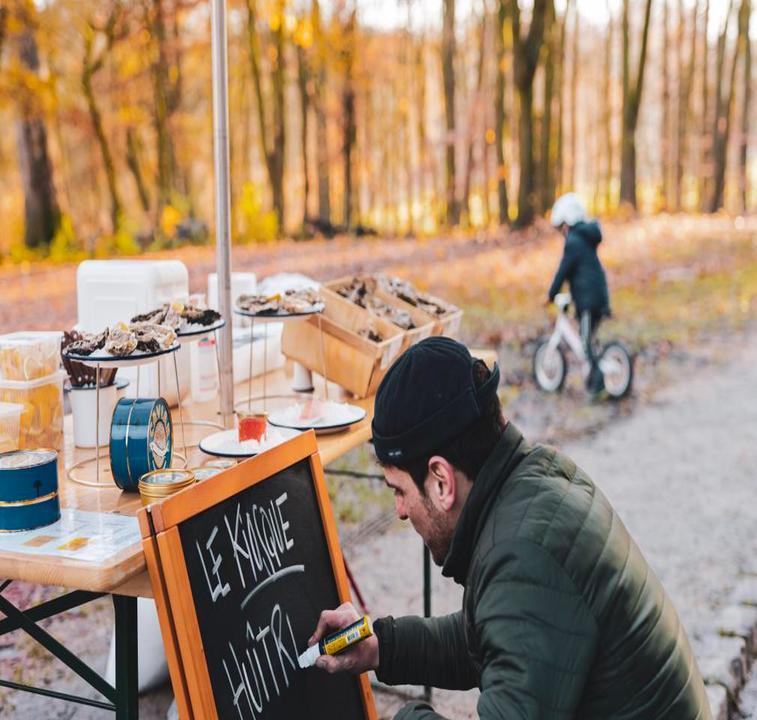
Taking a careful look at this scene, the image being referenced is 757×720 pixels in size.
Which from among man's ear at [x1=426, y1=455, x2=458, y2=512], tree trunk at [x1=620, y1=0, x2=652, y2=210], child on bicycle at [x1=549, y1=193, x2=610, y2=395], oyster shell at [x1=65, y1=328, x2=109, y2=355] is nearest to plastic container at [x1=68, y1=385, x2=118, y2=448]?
oyster shell at [x1=65, y1=328, x2=109, y2=355]

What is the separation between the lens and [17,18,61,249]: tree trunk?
1568 cm

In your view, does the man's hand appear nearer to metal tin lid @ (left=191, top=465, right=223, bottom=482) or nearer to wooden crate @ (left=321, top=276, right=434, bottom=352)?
metal tin lid @ (left=191, top=465, right=223, bottom=482)

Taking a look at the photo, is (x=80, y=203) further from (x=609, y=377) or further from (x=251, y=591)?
(x=251, y=591)

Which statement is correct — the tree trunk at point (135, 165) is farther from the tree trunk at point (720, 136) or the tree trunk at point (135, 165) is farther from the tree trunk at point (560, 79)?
the tree trunk at point (720, 136)

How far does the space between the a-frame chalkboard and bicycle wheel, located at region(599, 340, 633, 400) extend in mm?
6727

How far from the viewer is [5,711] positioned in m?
3.57

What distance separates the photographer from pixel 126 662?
1969 millimetres

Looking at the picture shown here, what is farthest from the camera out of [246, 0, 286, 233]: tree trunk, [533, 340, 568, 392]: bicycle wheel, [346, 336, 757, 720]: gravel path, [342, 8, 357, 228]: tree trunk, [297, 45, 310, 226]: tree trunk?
[297, 45, 310, 226]: tree trunk

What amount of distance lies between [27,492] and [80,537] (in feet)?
→ 0.54

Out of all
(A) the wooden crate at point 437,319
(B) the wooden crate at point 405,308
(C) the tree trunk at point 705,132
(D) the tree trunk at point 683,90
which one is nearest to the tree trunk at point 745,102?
(C) the tree trunk at point 705,132

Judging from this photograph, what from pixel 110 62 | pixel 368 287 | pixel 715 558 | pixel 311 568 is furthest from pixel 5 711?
pixel 110 62

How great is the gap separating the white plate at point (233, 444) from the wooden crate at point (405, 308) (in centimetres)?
95

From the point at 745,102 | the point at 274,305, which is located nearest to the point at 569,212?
the point at 274,305

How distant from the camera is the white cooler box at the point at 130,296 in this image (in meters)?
3.20
